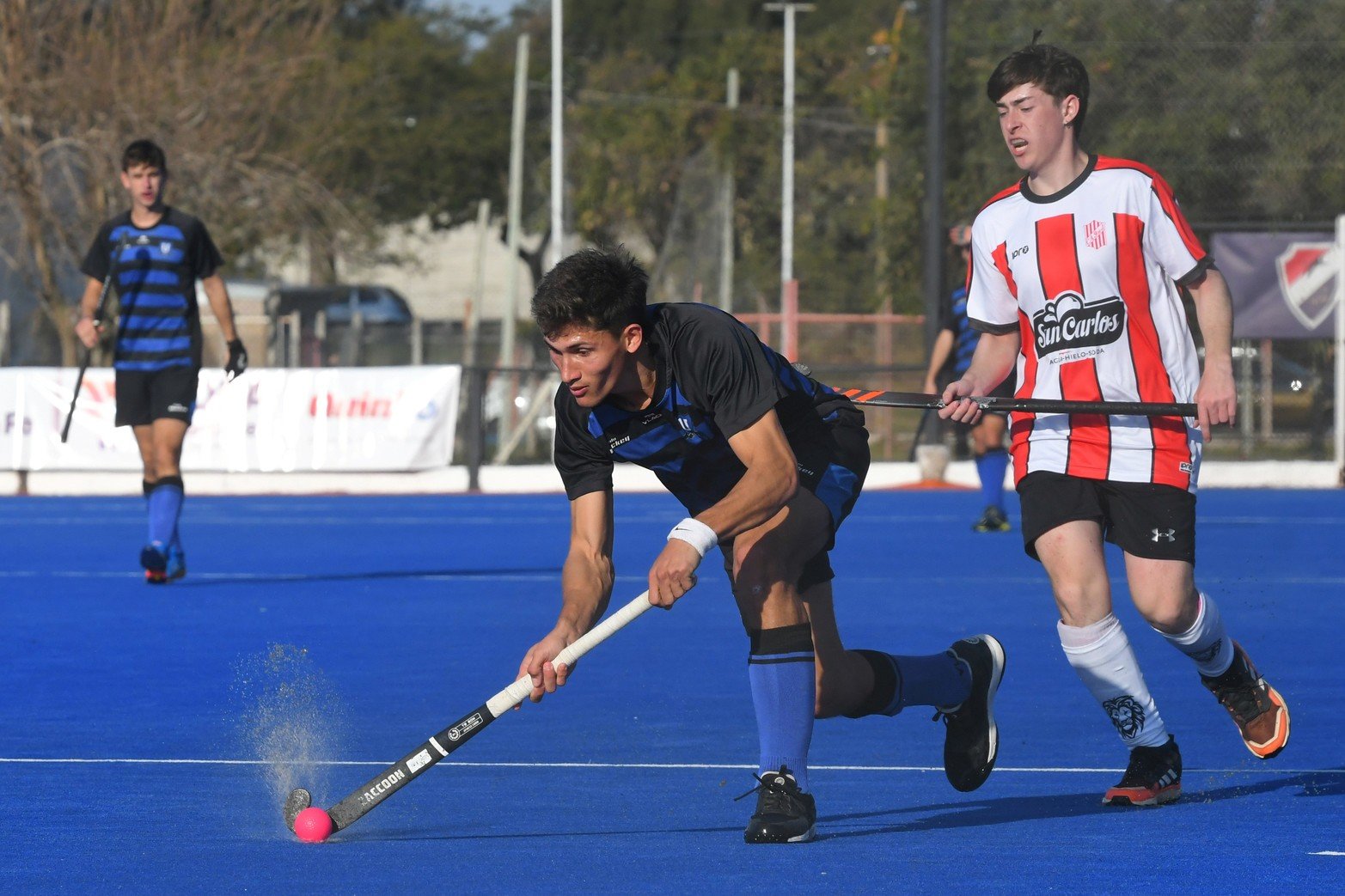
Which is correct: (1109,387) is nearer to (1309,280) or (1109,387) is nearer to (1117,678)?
(1117,678)

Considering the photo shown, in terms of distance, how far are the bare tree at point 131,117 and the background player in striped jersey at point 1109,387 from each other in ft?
67.3

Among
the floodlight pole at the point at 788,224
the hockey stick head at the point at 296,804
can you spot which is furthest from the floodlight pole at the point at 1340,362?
the hockey stick head at the point at 296,804

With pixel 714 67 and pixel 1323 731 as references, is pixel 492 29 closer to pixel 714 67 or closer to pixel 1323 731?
pixel 714 67

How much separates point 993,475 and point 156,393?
6.03m

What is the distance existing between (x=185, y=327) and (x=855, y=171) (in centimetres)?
2731

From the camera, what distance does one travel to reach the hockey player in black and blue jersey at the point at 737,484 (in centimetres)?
457

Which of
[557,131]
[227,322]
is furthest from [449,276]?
[227,322]

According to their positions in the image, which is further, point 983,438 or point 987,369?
point 983,438

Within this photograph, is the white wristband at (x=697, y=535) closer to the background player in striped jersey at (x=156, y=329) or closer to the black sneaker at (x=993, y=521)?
the background player in striped jersey at (x=156, y=329)

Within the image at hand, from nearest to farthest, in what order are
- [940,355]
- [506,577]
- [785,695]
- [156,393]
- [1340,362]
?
[785,695], [156,393], [506,577], [940,355], [1340,362]

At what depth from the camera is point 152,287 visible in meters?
10.7

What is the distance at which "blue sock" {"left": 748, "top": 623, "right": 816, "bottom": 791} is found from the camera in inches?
190

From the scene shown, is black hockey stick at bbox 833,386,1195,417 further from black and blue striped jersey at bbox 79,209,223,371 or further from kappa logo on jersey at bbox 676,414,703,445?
black and blue striped jersey at bbox 79,209,223,371

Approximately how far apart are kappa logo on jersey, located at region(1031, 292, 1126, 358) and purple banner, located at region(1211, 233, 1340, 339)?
14927 mm
